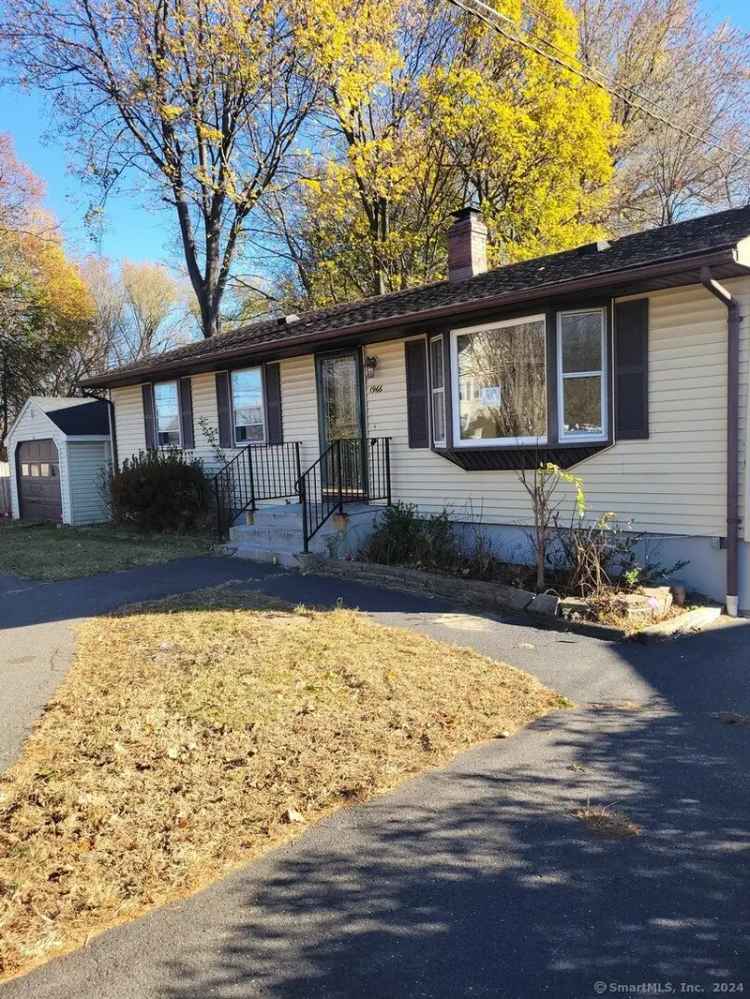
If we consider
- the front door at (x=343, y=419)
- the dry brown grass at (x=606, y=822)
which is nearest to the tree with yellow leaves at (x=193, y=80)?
the front door at (x=343, y=419)

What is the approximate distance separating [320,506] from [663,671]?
6.25 meters

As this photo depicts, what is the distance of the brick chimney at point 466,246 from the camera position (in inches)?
436

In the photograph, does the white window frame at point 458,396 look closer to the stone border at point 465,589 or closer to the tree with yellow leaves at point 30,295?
the stone border at point 465,589

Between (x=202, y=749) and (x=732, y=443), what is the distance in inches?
230

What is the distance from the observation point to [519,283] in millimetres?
8547

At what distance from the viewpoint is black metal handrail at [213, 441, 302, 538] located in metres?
11.8

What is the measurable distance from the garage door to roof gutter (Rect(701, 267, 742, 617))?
1532 cm

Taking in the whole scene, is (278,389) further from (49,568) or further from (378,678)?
(378,678)

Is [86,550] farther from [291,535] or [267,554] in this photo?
[291,535]

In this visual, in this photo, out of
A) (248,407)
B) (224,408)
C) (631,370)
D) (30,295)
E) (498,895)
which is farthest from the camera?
(30,295)

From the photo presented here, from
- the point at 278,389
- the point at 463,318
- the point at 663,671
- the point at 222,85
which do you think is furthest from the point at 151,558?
the point at 222,85

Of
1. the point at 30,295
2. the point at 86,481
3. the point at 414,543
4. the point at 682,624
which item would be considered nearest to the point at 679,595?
the point at 682,624

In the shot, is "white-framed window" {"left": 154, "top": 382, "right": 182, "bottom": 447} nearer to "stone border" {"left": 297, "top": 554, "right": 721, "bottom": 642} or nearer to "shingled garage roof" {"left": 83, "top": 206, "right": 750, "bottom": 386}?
"shingled garage roof" {"left": 83, "top": 206, "right": 750, "bottom": 386}

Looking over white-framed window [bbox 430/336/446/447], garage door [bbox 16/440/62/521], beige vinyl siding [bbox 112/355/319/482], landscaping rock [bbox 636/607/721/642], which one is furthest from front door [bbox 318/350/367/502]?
garage door [bbox 16/440/62/521]
